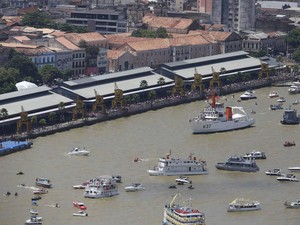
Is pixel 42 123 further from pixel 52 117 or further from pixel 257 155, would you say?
pixel 257 155

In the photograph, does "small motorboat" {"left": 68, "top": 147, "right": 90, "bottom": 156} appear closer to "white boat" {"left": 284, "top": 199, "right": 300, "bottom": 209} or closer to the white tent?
"white boat" {"left": 284, "top": 199, "right": 300, "bottom": 209}

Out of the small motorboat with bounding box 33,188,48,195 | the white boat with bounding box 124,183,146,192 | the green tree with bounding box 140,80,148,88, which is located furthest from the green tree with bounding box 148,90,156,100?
the small motorboat with bounding box 33,188,48,195

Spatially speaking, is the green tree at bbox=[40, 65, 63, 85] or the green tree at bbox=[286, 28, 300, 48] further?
the green tree at bbox=[286, 28, 300, 48]

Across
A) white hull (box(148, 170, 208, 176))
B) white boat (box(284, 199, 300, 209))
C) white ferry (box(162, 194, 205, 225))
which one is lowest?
white hull (box(148, 170, 208, 176))

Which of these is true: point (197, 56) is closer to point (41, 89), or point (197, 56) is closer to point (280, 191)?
point (41, 89)

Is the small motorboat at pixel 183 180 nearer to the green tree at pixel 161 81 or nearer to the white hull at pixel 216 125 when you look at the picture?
the white hull at pixel 216 125

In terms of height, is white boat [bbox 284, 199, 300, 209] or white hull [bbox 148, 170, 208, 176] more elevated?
white boat [bbox 284, 199, 300, 209]

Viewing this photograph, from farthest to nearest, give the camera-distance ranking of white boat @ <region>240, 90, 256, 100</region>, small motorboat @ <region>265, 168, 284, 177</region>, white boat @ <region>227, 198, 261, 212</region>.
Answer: white boat @ <region>240, 90, 256, 100</region> < small motorboat @ <region>265, 168, 284, 177</region> < white boat @ <region>227, 198, 261, 212</region>
